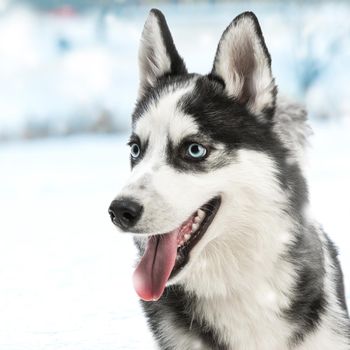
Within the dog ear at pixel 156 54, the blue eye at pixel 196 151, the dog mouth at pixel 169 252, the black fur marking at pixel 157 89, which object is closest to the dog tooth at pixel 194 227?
the dog mouth at pixel 169 252

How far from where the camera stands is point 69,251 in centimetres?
279

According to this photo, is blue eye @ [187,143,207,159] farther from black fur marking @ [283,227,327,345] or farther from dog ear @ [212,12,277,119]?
black fur marking @ [283,227,327,345]

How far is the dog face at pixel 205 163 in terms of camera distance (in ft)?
4.71

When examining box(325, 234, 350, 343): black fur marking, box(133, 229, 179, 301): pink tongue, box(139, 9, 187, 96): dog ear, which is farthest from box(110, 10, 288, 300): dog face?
box(325, 234, 350, 343): black fur marking

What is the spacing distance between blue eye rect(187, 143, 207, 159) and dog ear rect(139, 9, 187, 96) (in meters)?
0.26

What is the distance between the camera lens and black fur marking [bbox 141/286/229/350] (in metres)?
1.58

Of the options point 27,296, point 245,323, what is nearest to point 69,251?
point 27,296

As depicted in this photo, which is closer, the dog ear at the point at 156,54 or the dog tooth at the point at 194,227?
the dog tooth at the point at 194,227

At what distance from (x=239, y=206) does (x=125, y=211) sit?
0.83ft

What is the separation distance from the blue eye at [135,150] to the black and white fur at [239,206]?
0.09ft

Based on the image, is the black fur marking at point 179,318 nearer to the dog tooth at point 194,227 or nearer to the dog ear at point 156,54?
the dog tooth at point 194,227

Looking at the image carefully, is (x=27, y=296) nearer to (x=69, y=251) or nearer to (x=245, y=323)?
(x=69, y=251)

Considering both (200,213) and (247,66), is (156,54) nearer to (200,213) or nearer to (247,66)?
(247,66)

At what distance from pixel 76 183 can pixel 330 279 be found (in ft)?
8.59
